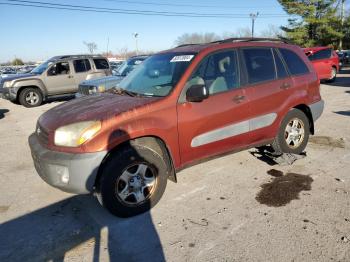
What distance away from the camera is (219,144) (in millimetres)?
4258

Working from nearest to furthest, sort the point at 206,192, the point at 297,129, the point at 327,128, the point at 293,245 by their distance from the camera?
the point at 293,245 < the point at 206,192 < the point at 297,129 < the point at 327,128

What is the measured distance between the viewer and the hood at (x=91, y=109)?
357 centimetres

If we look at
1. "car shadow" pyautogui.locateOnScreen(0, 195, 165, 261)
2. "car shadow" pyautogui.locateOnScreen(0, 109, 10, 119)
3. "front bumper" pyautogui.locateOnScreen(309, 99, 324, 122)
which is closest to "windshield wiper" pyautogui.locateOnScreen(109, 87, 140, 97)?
"car shadow" pyautogui.locateOnScreen(0, 195, 165, 261)

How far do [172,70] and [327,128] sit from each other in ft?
14.3

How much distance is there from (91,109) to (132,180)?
96 cm

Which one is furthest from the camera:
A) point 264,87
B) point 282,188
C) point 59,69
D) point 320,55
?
point 320,55

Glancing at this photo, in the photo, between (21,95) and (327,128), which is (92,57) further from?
(327,128)

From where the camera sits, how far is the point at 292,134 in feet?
17.1

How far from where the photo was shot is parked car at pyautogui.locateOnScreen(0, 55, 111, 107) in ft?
41.1

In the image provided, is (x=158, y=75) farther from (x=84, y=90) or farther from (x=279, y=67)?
(x=84, y=90)

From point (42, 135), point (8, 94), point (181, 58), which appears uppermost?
point (181, 58)

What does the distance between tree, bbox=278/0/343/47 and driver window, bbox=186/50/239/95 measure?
110 feet

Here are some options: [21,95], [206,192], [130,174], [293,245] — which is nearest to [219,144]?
[206,192]

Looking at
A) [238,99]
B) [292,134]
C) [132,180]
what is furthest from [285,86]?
[132,180]
